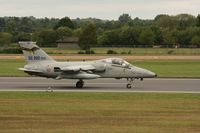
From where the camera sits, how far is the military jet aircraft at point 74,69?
3478 cm

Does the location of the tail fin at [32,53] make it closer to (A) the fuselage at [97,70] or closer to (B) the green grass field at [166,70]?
(A) the fuselage at [97,70]

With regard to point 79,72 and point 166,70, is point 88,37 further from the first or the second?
point 79,72

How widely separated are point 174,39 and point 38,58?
10092 cm
